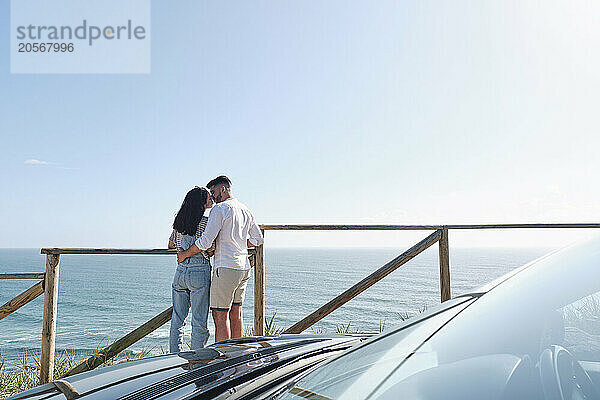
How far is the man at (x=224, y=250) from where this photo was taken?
376cm

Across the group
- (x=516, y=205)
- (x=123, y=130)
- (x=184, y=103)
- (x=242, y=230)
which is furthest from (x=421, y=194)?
(x=242, y=230)

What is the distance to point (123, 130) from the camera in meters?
20.3

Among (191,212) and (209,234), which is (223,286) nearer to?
(209,234)

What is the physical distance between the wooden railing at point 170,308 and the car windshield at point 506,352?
11.2ft

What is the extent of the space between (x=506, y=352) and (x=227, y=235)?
10.3 ft

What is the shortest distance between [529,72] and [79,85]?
522 inches

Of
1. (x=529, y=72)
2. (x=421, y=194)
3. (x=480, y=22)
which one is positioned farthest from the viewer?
(x=421, y=194)

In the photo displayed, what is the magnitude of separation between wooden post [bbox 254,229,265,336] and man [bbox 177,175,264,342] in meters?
0.46

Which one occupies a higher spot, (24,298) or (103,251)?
(103,251)

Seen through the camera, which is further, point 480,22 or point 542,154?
point 542,154

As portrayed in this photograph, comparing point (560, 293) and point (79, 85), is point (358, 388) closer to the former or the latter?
point (560, 293)

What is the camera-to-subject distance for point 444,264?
4.63 meters

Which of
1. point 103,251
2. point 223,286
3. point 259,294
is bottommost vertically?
point 259,294

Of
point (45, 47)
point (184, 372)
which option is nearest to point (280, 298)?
point (45, 47)
